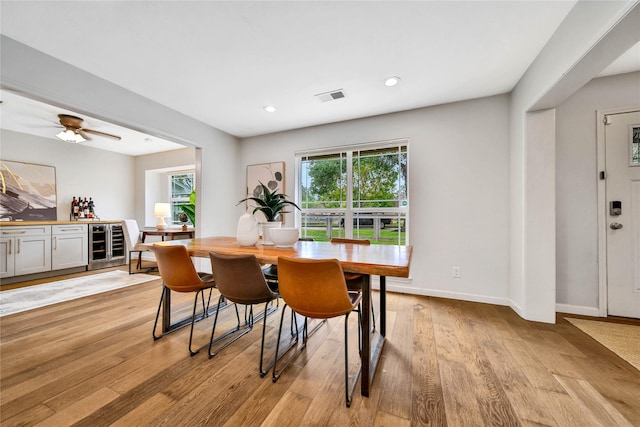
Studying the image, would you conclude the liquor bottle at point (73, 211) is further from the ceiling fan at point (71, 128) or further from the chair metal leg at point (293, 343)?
the chair metal leg at point (293, 343)

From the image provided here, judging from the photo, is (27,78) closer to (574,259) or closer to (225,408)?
(225,408)

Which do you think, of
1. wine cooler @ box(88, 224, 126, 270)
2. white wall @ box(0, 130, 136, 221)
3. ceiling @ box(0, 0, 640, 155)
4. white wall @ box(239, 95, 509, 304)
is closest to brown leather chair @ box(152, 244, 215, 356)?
ceiling @ box(0, 0, 640, 155)

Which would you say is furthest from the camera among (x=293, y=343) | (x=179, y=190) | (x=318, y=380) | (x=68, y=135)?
(x=179, y=190)

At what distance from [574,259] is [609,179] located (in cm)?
85

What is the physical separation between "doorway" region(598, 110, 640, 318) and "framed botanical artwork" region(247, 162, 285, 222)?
12.5 feet

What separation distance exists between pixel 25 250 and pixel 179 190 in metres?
2.64

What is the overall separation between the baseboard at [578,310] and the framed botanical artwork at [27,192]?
760 centimetres

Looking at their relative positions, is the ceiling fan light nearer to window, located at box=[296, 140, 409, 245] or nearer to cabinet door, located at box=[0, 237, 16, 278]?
cabinet door, located at box=[0, 237, 16, 278]

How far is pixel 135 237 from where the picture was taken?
4422mm

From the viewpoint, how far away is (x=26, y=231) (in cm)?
372

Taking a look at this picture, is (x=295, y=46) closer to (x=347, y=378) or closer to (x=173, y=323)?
(x=347, y=378)

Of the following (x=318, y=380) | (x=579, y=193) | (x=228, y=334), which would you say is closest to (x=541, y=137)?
(x=579, y=193)

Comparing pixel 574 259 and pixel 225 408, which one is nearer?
pixel 225 408

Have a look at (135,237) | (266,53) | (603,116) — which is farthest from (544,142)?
(135,237)
